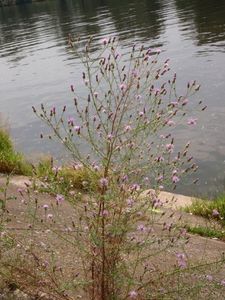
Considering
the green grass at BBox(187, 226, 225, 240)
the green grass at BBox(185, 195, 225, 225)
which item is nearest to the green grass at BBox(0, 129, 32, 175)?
the green grass at BBox(185, 195, 225, 225)

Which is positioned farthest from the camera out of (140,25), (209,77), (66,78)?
(140,25)

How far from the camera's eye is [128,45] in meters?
28.4

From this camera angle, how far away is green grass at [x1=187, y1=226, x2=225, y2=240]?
7.48 meters

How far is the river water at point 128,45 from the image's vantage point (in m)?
13.9

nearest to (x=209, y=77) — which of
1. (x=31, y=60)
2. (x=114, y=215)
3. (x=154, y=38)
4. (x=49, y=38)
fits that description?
(x=154, y=38)

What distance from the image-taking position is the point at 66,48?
32.1 metres

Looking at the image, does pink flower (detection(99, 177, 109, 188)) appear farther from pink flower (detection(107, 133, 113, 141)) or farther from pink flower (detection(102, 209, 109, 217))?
pink flower (detection(107, 133, 113, 141))

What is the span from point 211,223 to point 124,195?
4306mm

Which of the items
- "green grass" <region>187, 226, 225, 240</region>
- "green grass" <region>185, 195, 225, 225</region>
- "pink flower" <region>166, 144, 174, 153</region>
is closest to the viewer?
"pink flower" <region>166, 144, 174, 153</region>

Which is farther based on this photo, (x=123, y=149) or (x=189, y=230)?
(x=189, y=230)

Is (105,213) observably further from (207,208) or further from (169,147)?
(207,208)

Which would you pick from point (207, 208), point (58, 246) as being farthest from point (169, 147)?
point (207, 208)

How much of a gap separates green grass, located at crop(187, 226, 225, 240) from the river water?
3139 mm

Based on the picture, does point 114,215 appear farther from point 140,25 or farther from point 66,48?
point 140,25
